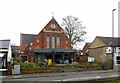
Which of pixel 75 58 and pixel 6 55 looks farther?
pixel 75 58

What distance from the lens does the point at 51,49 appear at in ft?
186

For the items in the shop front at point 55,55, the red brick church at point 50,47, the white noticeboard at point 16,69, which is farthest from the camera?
the red brick church at point 50,47

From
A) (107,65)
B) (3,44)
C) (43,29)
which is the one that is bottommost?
(107,65)

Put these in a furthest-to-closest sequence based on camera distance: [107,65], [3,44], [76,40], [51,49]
Answer: [76,40]
[51,49]
[107,65]
[3,44]

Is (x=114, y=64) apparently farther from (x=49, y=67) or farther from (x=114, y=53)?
(x=49, y=67)

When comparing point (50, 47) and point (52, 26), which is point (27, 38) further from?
point (50, 47)

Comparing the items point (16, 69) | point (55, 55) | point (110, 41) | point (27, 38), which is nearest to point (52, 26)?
point (55, 55)

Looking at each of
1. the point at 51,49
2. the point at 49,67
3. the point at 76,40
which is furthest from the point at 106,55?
the point at 76,40

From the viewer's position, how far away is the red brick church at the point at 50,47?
5622 centimetres

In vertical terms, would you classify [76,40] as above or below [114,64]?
above

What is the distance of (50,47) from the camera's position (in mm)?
58688

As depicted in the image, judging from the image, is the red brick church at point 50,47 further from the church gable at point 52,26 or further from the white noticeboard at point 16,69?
the white noticeboard at point 16,69

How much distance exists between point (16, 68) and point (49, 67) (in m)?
6.43

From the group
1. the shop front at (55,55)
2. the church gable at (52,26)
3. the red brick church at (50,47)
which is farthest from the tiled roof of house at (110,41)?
the church gable at (52,26)
